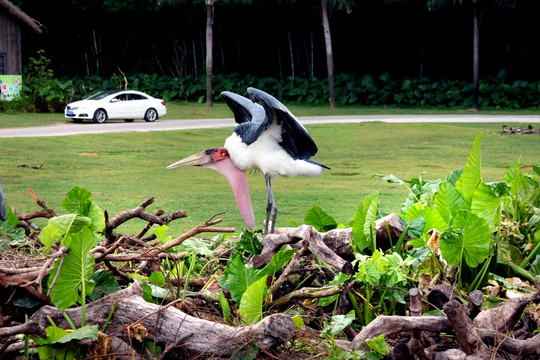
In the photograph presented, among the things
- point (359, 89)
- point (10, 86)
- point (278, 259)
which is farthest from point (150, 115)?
point (278, 259)

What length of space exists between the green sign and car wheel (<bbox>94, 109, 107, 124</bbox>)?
406 centimetres

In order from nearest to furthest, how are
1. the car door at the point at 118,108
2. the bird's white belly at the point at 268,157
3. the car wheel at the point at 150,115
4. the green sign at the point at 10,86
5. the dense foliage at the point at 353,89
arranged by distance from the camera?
1. the bird's white belly at the point at 268,157
2. the car door at the point at 118,108
3. the car wheel at the point at 150,115
4. the green sign at the point at 10,86
5. the dense foliage at the point at 353,89

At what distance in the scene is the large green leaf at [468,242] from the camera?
10.8 feet

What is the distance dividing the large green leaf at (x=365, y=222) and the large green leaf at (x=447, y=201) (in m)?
0.32

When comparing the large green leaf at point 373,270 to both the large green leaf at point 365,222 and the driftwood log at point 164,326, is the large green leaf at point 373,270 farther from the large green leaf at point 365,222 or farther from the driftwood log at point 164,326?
the driftwood log at point 164,326

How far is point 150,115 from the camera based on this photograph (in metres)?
23.2

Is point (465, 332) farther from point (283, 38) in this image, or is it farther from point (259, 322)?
point (283, 38)

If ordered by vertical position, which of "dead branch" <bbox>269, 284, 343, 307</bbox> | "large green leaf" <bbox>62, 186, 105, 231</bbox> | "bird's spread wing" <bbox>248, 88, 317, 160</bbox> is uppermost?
"bird's spread wing" <bbox>248, 88, 317, 160</bbox>

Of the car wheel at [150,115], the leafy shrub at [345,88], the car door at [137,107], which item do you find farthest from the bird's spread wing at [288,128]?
the leafy shrub at [345,88]

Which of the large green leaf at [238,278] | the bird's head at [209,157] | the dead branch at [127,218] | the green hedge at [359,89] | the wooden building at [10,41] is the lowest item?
the large green leaf at [238,278]

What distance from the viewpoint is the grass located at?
886 centimetres

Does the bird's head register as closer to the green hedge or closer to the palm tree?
the green hedge

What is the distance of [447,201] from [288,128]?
0.92 m

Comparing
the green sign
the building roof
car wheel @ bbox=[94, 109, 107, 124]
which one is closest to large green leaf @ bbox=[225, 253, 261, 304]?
car wheel @ bbox=[94, 109, 107, 124]
